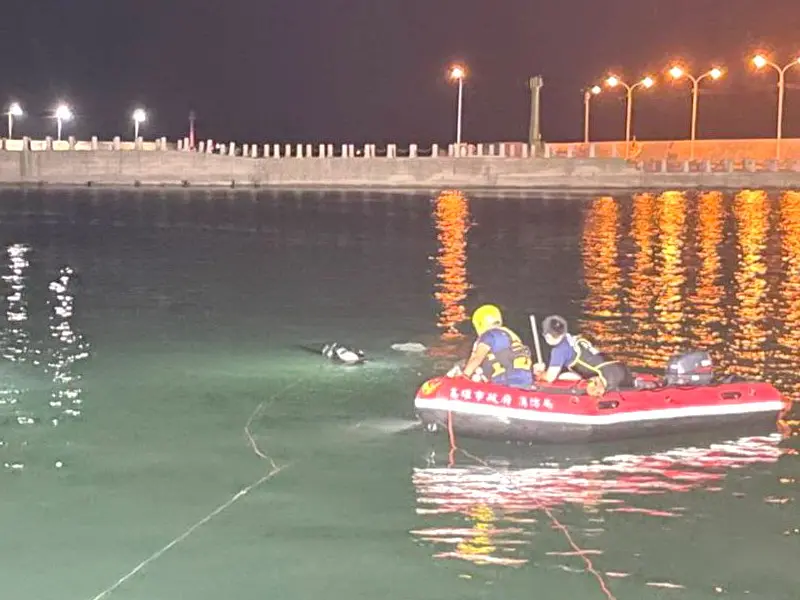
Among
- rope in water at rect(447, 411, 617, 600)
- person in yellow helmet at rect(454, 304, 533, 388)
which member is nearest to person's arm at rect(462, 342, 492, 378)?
person in yellow helmet at rect(454, 304, 533, 388)

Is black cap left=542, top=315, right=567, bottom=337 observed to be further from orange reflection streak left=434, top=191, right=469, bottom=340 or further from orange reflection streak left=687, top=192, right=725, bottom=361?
orange reflection streak left=434, top=191, right=469, bottom=340

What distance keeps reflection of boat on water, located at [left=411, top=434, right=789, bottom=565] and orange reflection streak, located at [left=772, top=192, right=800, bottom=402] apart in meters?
3.88

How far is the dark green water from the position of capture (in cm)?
1159

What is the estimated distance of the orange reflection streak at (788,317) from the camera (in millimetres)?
20359

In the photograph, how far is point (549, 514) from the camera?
1322cm

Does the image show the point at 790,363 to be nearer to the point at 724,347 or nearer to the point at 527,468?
the point at 724,347

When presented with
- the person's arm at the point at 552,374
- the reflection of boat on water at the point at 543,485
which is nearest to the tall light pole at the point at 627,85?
the person's arm at the point at 552,374

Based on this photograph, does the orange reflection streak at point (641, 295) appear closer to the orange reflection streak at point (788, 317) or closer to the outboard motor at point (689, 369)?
the orange reflection streak at point (788, 317)

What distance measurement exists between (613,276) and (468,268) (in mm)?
4353

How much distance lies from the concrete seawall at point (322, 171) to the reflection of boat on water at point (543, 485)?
2790 inches

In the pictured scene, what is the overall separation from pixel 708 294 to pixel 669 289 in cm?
124

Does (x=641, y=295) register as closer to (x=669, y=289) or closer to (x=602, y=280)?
(x=669, y=289)

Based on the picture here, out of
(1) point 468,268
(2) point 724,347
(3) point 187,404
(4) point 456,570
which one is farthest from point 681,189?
Answer: (4) point 456,570

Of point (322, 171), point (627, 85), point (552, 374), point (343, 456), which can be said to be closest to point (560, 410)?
point (552, 374)
